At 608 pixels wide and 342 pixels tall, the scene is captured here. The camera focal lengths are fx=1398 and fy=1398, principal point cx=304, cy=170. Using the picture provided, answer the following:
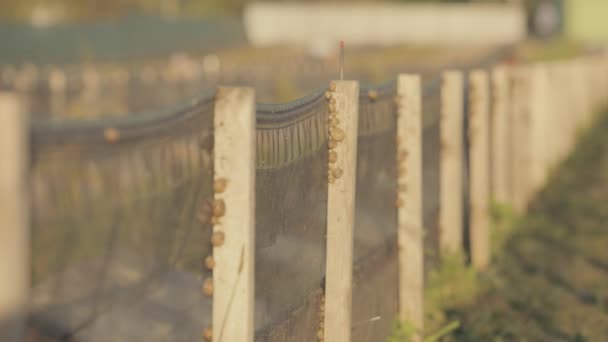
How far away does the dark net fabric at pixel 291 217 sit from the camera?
4875 millimetres

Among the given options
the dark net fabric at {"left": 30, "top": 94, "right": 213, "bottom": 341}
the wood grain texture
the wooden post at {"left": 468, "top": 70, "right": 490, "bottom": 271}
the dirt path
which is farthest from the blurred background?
the dark net fabric at {"left": 30, "top": 94, "right": 213, "bottom": 341}

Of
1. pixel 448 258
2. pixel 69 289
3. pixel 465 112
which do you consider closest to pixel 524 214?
pixel 465 112

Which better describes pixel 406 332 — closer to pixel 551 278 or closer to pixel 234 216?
pixel 551 278

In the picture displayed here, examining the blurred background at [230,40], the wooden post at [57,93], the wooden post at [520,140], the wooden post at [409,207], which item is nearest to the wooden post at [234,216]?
the wooden post at [409,207]

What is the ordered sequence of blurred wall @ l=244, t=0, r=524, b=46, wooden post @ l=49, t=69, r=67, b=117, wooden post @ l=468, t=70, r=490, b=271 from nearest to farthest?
wooden post @ l=468, t=70, r=490, b=271
wooden post @ l=49, t=69, r=67, b=117
blurred wall @ l=244, t=0, r=524, b=46

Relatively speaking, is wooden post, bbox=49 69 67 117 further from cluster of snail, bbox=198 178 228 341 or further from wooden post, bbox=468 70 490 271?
cluster of snail, bbox=198 178 228 341

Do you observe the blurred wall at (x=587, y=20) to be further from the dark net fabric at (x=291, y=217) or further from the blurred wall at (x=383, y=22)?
Answer: the dark net fabric at (x=291, y=217)

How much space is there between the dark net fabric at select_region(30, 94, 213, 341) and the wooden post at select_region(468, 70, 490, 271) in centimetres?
570

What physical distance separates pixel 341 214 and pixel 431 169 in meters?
3.30

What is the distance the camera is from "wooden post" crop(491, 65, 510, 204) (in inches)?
466

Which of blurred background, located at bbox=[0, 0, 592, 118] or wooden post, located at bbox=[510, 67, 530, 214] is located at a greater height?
wooden post, located at bbox=[510, 67, 530, 214]

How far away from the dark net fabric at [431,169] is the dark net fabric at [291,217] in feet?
8.27

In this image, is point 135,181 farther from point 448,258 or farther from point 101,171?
point 448,258

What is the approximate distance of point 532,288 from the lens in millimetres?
9664
